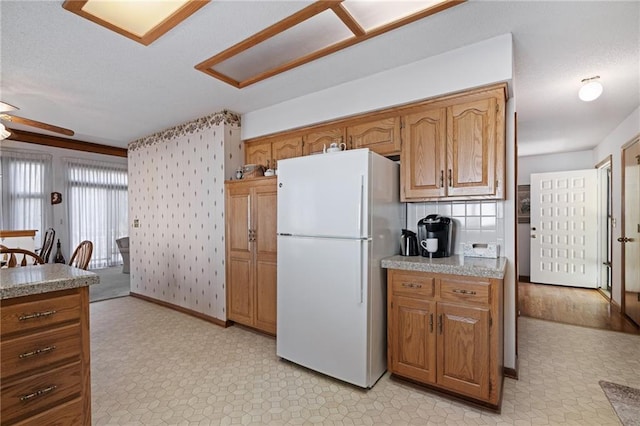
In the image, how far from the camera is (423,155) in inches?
97.0

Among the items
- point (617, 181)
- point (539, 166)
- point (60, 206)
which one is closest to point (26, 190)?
point (60, 206)

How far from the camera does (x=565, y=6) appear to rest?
1.80m

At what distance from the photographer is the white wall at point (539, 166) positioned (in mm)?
5477

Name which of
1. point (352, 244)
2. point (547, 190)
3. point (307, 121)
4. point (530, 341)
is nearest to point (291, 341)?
point (352, 244)

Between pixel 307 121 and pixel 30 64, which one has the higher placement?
pixel 30 64

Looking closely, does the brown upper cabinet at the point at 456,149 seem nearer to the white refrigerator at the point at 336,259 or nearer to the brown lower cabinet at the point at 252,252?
the white refrigerator at the point at 336,259

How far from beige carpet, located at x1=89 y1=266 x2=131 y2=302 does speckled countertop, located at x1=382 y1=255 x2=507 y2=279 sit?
4.52m

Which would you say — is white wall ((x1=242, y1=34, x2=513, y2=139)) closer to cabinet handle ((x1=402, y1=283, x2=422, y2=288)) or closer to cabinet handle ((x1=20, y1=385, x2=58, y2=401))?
cabinet handle ((x1=402, y1=283, x2=422, y2=288))

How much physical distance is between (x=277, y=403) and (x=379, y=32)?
255cm

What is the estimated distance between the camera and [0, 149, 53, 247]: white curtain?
5.41 m

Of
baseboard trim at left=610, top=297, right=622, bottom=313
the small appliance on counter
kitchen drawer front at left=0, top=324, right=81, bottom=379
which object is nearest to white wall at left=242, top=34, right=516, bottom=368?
the small appliance on counter

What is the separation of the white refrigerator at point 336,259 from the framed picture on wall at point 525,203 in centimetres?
457

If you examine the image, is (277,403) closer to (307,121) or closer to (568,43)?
(307,121)

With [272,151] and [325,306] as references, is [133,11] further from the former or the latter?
[325,306]
